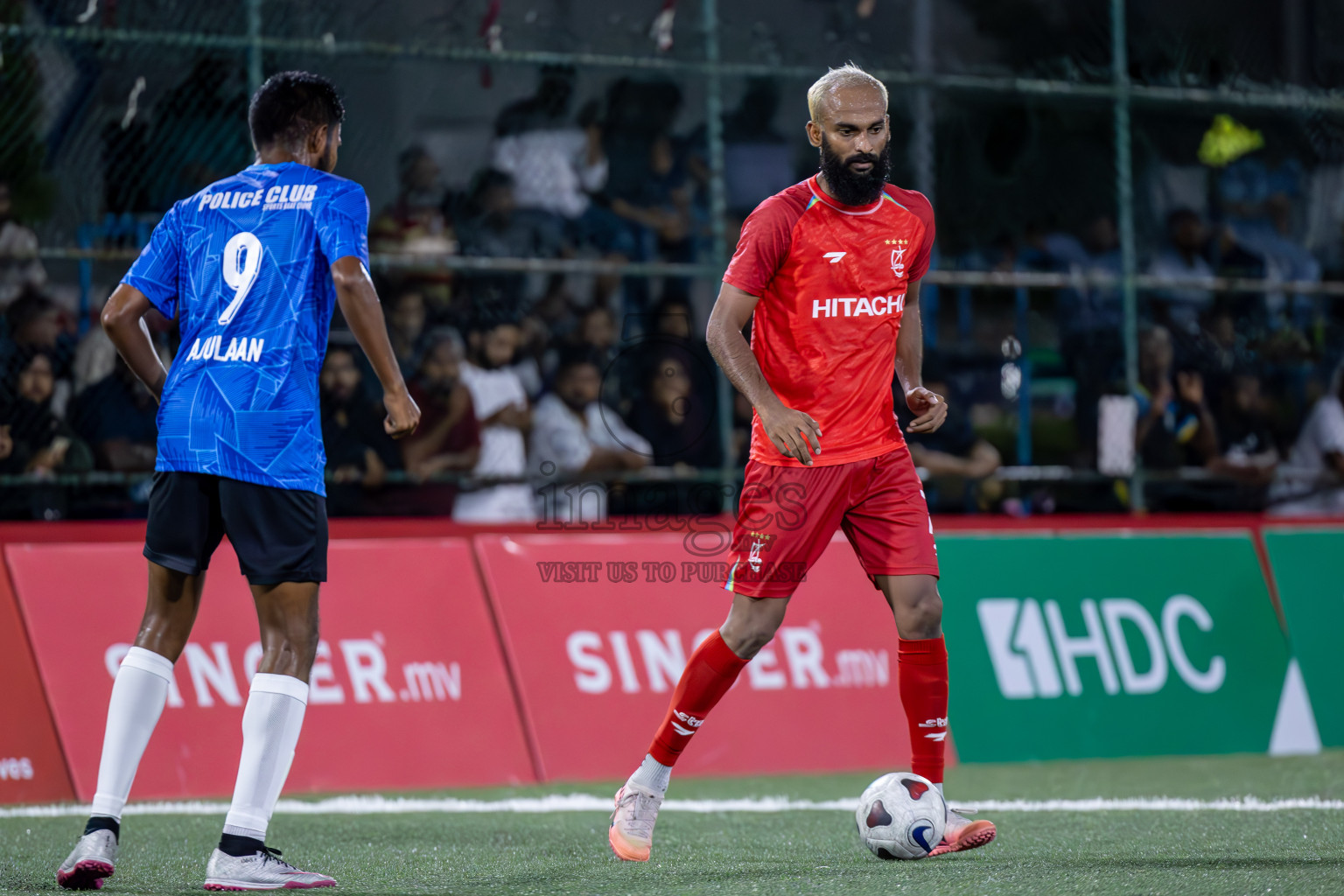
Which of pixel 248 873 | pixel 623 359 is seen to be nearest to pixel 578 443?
pixel 623 359

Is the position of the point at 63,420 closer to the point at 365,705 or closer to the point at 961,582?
the point at 365,705

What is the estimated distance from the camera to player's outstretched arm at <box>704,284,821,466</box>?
455cm

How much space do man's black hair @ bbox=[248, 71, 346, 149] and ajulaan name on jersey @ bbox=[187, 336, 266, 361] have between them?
21.1 inches

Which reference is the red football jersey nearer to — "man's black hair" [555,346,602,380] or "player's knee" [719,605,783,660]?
"player's knee" [719,605,783,660]

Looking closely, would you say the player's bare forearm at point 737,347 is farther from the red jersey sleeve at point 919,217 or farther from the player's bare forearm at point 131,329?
the player's bare forearm at point 131,329

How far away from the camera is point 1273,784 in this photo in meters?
6.55

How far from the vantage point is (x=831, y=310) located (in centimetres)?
481

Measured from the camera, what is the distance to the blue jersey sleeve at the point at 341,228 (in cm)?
416

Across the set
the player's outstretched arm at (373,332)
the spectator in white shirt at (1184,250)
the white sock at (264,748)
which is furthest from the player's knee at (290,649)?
the spectator in white shirt at (1184,250)

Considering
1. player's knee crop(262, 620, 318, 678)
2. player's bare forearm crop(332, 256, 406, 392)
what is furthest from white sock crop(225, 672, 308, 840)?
player's bare forearm crop(332, 256, 406, 392)

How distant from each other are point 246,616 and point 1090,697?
3.87m

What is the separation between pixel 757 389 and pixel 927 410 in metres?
0.60

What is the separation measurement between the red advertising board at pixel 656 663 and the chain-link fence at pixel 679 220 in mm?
1274

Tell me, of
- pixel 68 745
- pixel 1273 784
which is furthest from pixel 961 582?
pixel 68 745
